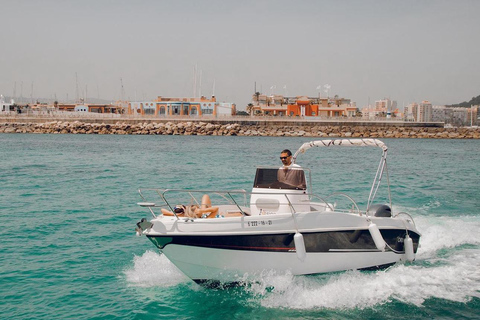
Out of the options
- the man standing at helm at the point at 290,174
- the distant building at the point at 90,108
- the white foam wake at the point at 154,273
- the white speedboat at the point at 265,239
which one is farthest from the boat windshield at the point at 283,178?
the distant building at the point at 90,108

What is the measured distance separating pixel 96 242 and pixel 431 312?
8069 millimetres

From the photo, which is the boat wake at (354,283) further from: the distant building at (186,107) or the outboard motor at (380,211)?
the distant building at (186,107)

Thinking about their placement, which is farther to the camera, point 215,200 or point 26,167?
point 26,167

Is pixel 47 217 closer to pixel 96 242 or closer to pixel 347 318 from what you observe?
pixel 96 242

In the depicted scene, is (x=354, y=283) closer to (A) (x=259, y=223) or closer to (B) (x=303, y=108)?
(A) (x=259, y=223)

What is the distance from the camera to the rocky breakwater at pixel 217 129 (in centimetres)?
7725

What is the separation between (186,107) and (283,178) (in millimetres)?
87803

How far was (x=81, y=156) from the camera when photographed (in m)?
37.2

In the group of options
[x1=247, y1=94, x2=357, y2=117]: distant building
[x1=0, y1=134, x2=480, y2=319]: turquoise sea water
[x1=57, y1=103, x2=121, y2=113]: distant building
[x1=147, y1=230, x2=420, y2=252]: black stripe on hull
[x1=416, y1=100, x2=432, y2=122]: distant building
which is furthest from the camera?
[x1=416, y1=100, x2=432, y2=122]: distant building

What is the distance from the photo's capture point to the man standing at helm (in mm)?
9914

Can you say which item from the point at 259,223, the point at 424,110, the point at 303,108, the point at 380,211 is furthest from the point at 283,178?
the point at 424,110

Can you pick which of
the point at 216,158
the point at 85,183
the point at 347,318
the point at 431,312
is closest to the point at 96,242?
the point at 347,318

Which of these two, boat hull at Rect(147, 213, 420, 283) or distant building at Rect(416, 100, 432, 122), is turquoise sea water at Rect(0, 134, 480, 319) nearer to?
boat hull at Rect(147, 213, 420, 283)

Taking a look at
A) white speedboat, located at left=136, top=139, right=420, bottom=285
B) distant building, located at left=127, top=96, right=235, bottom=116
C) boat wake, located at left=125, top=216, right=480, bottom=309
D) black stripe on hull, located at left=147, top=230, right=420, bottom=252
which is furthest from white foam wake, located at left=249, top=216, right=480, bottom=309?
distant building, located at left=127, top=96, right=235, bottom=116
